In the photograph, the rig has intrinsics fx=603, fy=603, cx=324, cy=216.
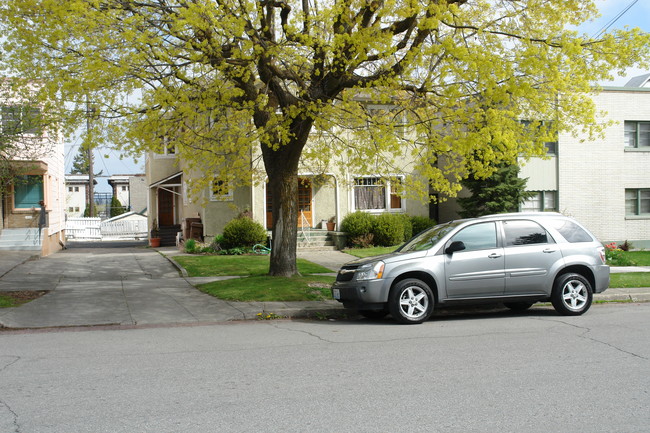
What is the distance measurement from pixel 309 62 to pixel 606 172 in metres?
16.4

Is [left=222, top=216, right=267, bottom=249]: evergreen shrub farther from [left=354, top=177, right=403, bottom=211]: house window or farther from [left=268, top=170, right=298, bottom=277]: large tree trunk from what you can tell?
[left=268, top=170, right=298, bottom=277]: large tree trunk

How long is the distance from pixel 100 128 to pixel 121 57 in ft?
5.52

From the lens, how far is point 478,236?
10.1m

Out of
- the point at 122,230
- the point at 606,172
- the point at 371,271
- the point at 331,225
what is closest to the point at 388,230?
the point at 331,225

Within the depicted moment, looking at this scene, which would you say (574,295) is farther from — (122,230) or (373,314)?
(122,230)

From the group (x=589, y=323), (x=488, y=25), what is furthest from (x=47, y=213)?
(x=589, y=323)

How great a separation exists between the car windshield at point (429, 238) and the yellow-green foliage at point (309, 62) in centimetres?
154

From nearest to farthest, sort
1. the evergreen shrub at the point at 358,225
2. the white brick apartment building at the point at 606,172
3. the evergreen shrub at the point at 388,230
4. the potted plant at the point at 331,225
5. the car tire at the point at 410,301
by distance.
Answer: the car tire at the point at 410,301 → the evergreen shrub at the point at 388,230 → the evergreen shrub at the point at 358,225 → the white brick apartment building at the point at 606,172 → the potted plant at the point at 331,225

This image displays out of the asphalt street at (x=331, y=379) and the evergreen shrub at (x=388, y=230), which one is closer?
the asphalt street at (x=331, y=379)

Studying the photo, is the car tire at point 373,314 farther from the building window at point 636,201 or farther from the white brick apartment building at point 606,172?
the building window at point 636,201

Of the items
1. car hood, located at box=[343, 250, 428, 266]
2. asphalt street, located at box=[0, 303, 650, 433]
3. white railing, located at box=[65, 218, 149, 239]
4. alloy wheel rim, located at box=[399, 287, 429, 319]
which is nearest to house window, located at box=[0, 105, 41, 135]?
asphalt street, located at box=[0, 303, 650, 433]

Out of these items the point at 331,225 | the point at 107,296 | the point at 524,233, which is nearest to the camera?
the point at 524,233

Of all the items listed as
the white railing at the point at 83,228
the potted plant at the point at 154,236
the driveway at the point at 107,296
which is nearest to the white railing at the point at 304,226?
the driveway at the point at 107,296

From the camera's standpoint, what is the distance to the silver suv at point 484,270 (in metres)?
9.64
